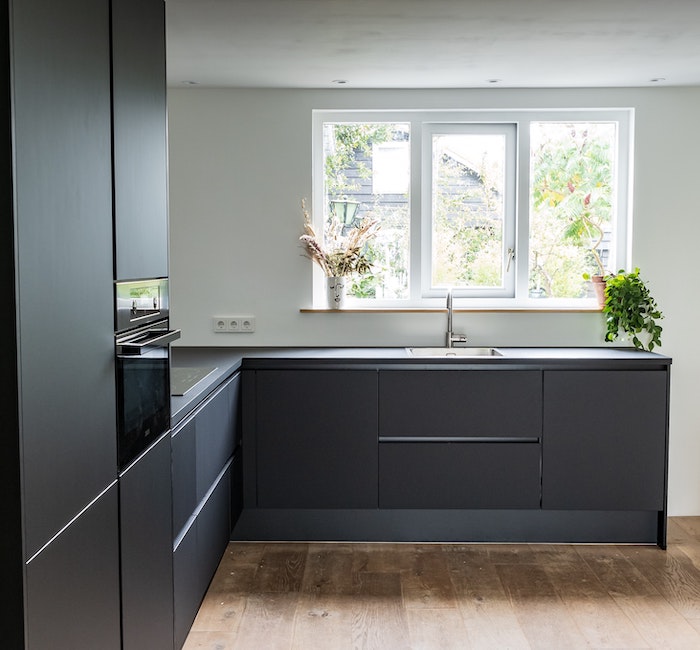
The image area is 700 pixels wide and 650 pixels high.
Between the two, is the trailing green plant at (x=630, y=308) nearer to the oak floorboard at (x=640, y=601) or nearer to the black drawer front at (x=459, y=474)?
the black drawer front at (x=459, y=474)

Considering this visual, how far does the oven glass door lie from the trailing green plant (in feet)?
8.60

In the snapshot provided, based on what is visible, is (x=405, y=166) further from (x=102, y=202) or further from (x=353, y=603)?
(x=102, y=202)

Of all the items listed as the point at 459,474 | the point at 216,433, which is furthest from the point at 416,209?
the point at 216,433

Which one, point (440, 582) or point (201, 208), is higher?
point (201, 208)

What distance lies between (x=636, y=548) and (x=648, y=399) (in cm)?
73

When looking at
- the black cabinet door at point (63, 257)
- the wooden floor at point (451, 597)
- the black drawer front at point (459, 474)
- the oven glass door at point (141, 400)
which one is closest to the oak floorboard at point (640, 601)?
the wooden floor at point (451, 597)

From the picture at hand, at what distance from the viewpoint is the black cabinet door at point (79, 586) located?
1451 millimetres

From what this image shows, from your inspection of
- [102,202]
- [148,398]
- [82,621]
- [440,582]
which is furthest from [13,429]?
[440,582]

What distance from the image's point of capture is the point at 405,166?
4508mm

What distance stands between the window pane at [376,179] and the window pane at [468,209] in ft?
0.57

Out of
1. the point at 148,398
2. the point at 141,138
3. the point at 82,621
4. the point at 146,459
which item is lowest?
the point at 82,621

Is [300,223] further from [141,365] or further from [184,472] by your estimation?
[141,365]

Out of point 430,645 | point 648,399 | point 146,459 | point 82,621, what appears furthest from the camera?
point 648,399

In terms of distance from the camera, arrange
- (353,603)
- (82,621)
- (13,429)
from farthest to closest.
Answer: (353,603) < (82,621) < (13,429)
